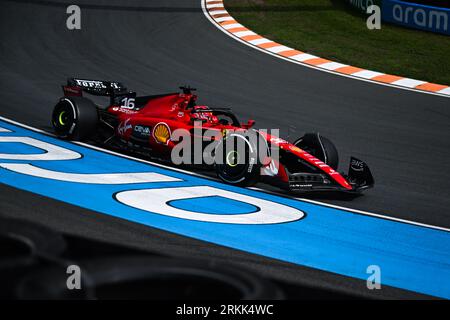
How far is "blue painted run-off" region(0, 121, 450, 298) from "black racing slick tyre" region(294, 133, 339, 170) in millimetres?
814

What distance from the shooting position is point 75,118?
465 inches

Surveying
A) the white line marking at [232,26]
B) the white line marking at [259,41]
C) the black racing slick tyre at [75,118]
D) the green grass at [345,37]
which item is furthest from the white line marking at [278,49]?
the black racing slick tyre at [75,118]

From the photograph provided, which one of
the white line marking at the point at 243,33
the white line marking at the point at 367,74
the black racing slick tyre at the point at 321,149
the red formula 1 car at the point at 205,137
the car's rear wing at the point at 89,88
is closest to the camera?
the red formula 1 car at the point at 205,137

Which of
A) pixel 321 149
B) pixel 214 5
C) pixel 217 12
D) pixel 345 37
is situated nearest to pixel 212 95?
pixel 321 149

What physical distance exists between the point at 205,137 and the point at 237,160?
69 centimetres

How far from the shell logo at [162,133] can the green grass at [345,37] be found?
9.12m

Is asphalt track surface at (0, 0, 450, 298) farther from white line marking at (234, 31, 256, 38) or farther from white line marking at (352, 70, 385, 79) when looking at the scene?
white line marking at (352, 70, 385, 79)

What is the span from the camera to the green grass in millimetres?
19297

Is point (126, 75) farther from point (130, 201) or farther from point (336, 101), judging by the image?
point (130, 201)

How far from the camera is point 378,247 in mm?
8633

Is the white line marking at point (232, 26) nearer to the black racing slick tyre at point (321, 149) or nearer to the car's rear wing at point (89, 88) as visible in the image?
the car's rear wing at point (89, 88)

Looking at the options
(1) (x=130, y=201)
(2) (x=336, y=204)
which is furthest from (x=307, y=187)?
(1) (x=130, y=201)

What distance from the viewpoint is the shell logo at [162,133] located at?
36.0 feet
